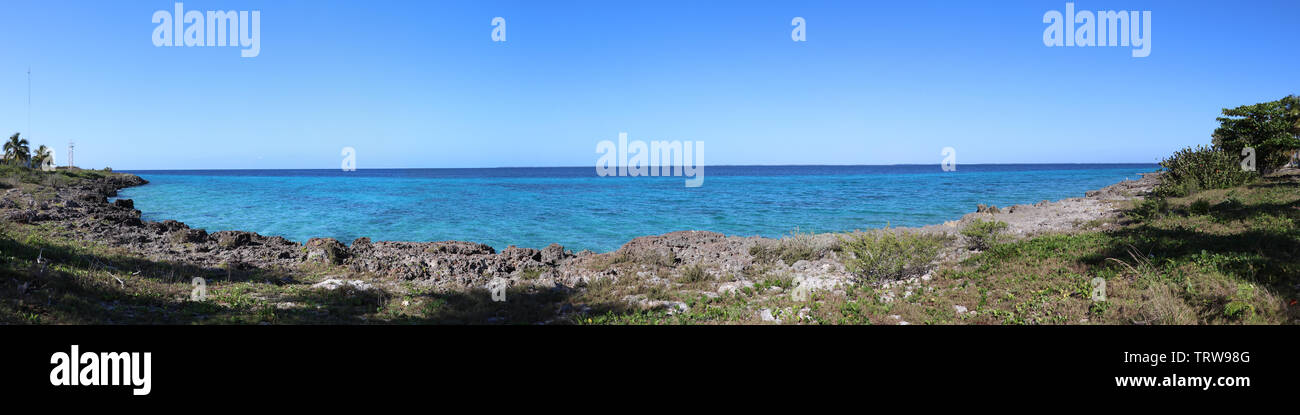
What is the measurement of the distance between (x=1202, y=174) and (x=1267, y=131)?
1091 cm

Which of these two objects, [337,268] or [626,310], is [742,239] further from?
[337,268]

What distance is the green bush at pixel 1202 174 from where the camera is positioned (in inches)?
853

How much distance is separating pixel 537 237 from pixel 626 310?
1473cm

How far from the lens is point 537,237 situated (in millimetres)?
23344

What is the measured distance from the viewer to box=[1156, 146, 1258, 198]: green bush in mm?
21672

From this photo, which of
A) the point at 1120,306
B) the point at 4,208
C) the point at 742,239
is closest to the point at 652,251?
the point at 742,239

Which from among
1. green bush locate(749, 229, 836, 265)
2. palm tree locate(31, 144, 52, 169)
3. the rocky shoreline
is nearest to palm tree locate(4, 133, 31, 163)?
palm tree locate(31, 144, 52, 169)

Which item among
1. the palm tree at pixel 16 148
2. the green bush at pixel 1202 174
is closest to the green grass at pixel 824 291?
the green bush at pixel 1202 174

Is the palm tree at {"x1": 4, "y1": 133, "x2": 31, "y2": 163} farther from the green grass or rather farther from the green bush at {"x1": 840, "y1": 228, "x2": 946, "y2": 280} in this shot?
the green bush at {"x1": 840, "y1": 228, "x2": 946, "y2": 280}

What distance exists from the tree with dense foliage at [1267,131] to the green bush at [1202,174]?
5.31 metres

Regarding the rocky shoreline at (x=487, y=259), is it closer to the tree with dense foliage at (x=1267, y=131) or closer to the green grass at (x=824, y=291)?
the green grass at (x=824, y=291)

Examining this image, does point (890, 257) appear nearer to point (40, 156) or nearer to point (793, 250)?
point (793, 250)

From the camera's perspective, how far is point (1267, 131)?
28.4 m

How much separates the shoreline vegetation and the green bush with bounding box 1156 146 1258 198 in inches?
212
